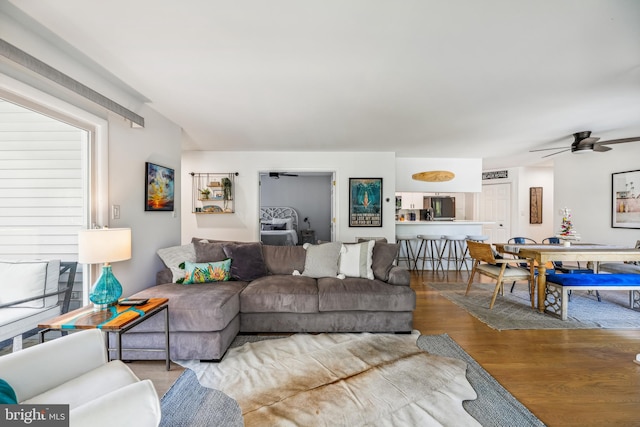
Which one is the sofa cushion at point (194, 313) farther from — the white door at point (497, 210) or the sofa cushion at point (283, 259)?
the white door at point (497, 210)

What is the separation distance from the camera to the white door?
24.9 ft

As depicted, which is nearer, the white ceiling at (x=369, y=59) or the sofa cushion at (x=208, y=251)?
the white ceiling at (x=369, y=59)

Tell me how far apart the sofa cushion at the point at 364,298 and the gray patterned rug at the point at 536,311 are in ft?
3.71

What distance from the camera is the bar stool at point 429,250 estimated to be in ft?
19.2

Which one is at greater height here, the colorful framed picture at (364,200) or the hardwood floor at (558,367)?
the colorful framed picture at (364,200)

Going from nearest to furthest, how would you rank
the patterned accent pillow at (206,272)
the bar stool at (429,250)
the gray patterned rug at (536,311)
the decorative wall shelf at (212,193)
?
the patterned accent pillow at (206,272) → the gray patterned rug at (536,311) → the decorative wall shelf at (212,193) → the bar stool at (429,250)

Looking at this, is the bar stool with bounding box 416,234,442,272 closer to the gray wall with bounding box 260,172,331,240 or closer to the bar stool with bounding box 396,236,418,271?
the bar stool with bounding box 396,236,418,271

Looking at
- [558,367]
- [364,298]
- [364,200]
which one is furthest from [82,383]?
[364,200]

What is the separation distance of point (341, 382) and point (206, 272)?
1876 mm

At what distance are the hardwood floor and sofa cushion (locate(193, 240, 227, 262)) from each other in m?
1.22

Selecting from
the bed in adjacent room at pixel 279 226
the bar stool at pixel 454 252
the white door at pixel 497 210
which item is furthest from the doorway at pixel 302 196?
the white door at pixel 497 210

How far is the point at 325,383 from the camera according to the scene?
195 centimetres

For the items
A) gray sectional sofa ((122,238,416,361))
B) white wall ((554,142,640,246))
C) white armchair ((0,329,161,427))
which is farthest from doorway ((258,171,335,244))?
white armchair ((0,329,161,427))

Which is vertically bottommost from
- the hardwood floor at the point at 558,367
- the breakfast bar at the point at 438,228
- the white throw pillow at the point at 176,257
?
the hardwood floor at the point at 558,367
